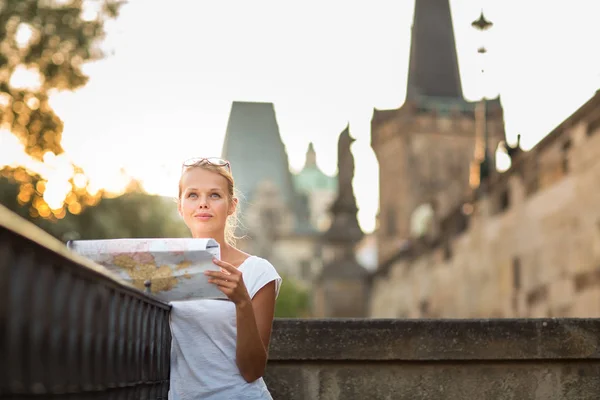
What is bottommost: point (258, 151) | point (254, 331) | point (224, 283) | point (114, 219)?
point (254, 331)

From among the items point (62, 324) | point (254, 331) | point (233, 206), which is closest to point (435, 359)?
point (233, 206)

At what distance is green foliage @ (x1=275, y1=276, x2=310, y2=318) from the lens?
75125mm

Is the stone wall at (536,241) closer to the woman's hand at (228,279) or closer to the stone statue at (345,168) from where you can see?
the stone statue at (345,168)

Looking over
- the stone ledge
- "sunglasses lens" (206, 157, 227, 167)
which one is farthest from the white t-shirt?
the stone ledge

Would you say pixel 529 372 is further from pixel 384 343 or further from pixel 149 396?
pixel 149 396

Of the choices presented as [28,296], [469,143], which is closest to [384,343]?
[28,296]

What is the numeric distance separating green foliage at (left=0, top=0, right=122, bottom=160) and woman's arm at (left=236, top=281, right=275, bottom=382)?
49.0 ft

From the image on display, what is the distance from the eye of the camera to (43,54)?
17.9m

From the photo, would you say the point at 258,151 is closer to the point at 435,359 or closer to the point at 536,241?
the point at 536,241

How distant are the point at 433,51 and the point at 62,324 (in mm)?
90905

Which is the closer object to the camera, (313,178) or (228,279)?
(228,279)

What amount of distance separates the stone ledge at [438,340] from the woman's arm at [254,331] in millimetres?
1631

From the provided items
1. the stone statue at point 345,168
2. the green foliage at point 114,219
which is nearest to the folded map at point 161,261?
the green foliage at point 114,219

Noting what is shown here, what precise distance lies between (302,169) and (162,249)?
465 feet
